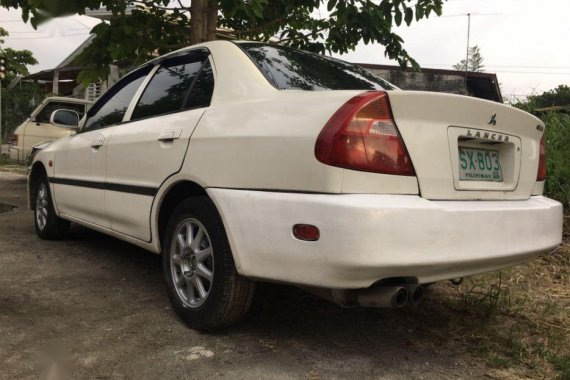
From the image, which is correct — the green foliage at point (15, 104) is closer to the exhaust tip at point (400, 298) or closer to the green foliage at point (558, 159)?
the green foliage at point (558, 159)

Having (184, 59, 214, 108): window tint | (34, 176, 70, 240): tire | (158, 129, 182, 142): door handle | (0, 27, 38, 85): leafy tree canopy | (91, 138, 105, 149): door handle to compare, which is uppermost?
(0, 27, 38, 85): leafy tree canopy

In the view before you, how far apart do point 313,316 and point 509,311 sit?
4.09 ft

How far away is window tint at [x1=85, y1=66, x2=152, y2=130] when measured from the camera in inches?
151

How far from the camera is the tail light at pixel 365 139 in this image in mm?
2158

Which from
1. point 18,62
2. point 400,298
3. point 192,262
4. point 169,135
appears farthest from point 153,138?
point 18,62

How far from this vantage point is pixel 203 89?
3.00 metres

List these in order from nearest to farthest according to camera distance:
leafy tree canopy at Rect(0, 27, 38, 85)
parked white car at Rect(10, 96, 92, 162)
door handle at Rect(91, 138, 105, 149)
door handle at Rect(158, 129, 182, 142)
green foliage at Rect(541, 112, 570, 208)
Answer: door handle at Rect(158, 129, 182, 142) < door handle at Rect(91, 138, 105, 149) < green foliage at Rect(541, 112, 570, 208) < parked white car at Rect(10, 96, 92, 162) < leafy tree canopy at Rect(0, 27, 38, 85)

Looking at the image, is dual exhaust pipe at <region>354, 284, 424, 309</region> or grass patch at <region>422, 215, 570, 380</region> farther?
grass patch at <region>422, 215, 570, 380</region>

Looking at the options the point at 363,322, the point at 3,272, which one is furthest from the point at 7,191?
the point at 363,322

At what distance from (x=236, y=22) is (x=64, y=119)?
2.86 meters

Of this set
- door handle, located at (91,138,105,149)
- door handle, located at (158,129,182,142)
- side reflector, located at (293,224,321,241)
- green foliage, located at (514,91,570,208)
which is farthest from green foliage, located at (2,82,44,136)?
side reflector, located at (293,224,321,241)

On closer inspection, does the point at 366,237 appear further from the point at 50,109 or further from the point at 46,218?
the point at 50,109

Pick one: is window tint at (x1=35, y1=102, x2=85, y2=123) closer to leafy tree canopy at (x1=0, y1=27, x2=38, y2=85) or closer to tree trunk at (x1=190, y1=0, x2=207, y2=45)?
tree trunk at (x1=190, y1=0, x2=207, y2=45)

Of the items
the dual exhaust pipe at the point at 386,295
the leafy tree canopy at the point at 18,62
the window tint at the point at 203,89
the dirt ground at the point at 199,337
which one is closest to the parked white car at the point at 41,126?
the dirt ground at the point at 199,337
